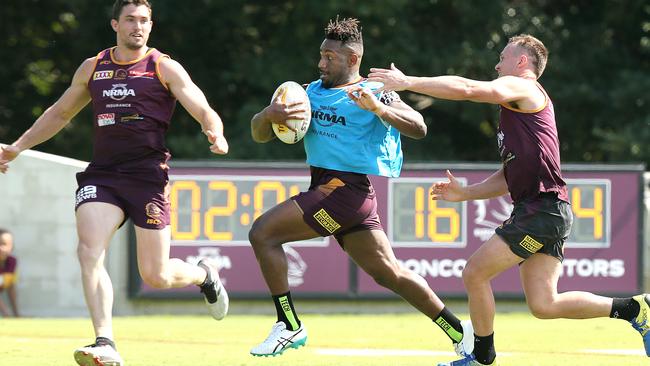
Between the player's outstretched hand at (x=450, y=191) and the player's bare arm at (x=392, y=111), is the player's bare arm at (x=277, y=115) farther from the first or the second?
the player's outstretched hand at (x=450, y=191)

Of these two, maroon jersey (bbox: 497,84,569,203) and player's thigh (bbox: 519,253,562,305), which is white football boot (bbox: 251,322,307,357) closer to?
player's thigh (bbox: 519,253,562,305)

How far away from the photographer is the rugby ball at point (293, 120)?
835 cm

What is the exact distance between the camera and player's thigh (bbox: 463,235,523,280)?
313 inches

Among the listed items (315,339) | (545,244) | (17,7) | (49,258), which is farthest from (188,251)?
(17,7)

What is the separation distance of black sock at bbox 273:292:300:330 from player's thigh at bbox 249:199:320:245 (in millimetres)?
384

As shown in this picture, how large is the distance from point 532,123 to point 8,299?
28.1 feet

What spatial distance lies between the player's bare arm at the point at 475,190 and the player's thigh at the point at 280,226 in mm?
962

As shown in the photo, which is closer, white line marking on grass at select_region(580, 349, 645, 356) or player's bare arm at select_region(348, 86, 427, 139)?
player's bare arm at select_region(348, 86, 427, 139)

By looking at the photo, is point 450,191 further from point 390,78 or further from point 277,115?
point 390,78

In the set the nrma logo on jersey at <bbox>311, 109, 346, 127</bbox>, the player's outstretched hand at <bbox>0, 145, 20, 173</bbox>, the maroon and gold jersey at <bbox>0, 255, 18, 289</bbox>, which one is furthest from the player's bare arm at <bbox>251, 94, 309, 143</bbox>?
the maroon and gold jersey at <bbox>0, 255, 18, 289</bbox>

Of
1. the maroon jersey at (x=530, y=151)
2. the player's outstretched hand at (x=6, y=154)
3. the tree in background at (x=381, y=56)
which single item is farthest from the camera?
the tree in background at (x=381, y=56)

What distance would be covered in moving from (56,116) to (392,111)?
2251 millimetres

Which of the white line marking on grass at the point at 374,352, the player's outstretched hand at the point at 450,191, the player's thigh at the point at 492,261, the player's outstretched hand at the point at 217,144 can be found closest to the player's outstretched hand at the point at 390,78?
the player's outstretched hand at the point at 217,144

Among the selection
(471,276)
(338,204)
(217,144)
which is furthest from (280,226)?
(471,276)
